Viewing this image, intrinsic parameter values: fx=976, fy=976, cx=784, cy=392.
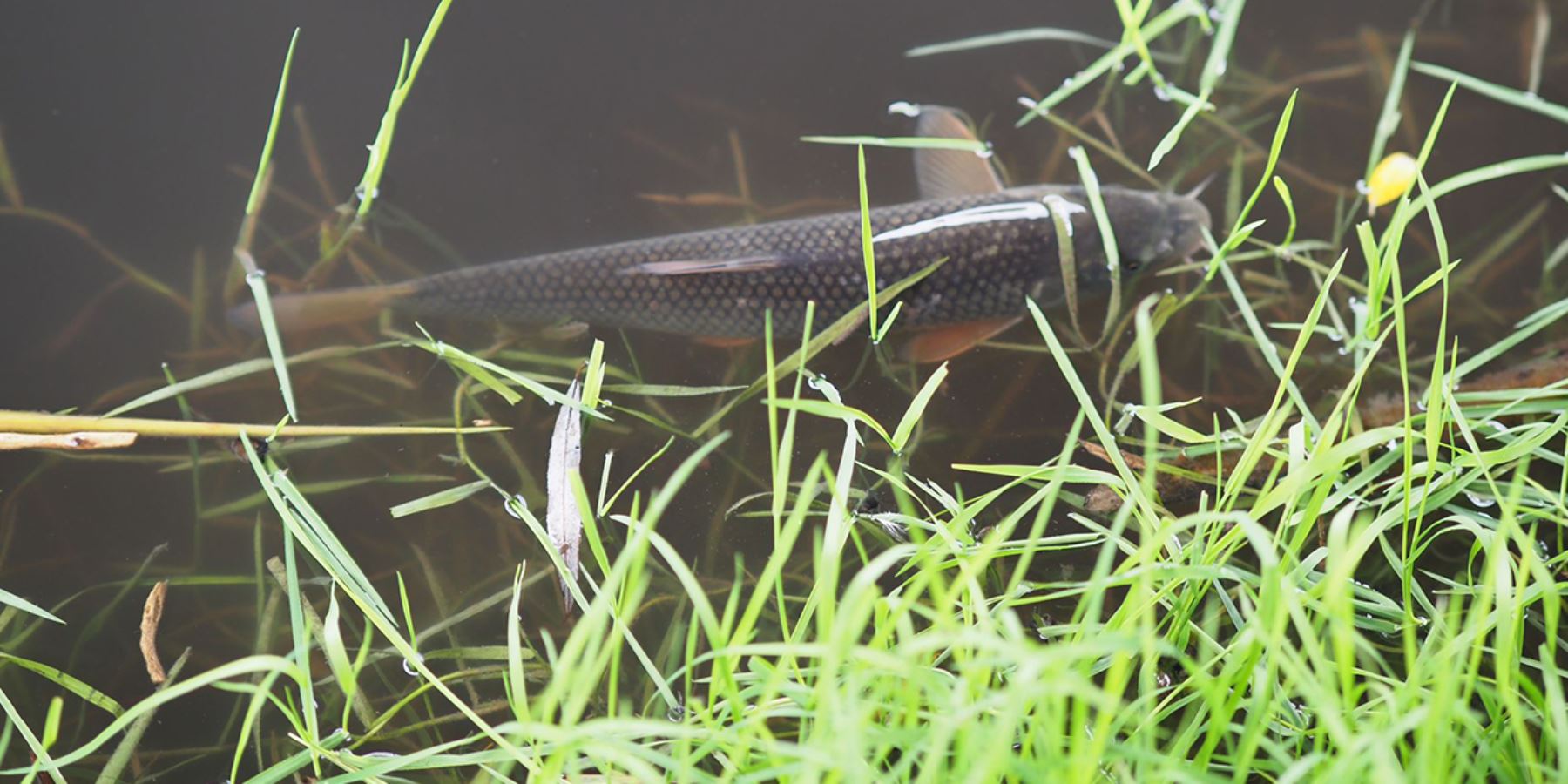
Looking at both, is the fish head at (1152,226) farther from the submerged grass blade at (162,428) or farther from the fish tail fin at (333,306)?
the fish tail fin at (333,306)

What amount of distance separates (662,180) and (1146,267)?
1.49m

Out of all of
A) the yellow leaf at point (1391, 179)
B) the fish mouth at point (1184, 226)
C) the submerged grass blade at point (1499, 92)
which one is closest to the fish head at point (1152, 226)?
the fish mouth at point (1184, 226)

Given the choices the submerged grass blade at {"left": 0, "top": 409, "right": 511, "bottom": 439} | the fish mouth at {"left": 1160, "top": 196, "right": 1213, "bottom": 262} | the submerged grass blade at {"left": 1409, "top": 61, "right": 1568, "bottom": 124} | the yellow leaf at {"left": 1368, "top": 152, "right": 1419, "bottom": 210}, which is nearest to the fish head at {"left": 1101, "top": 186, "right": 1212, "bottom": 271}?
the fish mouth at {"left": 1160, "top": 196, "right": 1213, "bottom": 262}

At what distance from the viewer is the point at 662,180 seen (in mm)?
3068

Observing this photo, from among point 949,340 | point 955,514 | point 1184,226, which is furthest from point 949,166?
point 955,514

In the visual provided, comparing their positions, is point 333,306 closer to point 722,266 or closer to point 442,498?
point 442,498

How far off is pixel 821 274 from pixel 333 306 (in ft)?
4.67

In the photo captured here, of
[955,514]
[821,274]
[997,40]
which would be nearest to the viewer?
[955,514]

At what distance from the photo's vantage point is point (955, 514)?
7.45 ft

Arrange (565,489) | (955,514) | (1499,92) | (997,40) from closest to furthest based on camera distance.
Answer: (955,514), (565,489), (1499,92), (997,40)

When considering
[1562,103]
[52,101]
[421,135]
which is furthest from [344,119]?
[1562,103]

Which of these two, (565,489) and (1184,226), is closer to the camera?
(565,489)

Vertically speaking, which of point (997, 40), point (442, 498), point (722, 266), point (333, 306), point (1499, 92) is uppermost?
point (997, 40)

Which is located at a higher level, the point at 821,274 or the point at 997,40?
the point at 997,40
